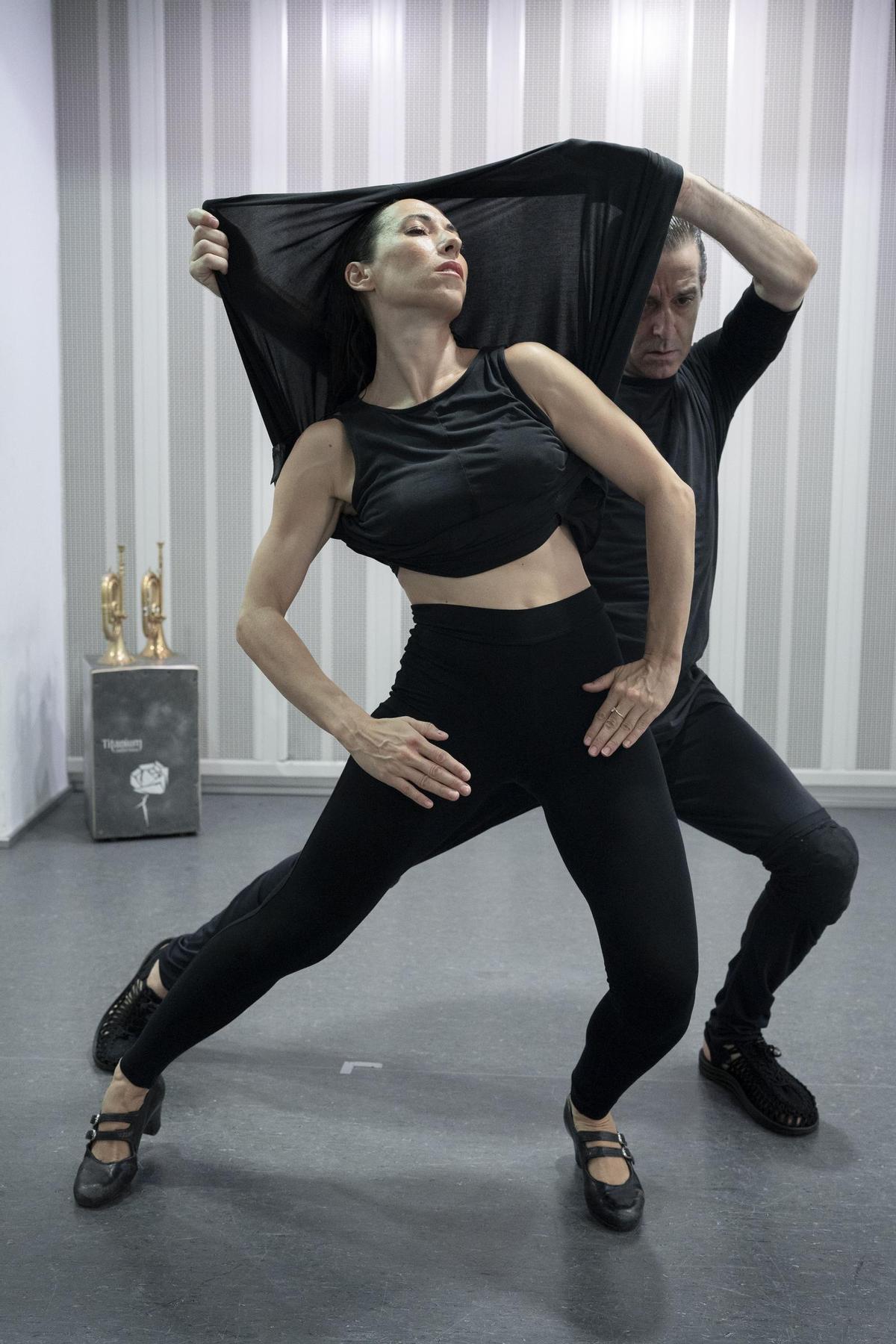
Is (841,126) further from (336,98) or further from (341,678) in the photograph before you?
(341,678)

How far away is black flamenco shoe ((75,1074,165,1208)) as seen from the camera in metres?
1.91

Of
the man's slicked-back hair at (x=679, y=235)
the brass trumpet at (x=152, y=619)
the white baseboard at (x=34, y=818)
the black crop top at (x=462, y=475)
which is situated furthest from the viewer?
the brass trumpet at (x=152, y=619)

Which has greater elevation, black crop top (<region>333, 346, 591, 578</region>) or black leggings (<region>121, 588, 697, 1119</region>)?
black crop top (<region>333, 346, 591, 578</region>)

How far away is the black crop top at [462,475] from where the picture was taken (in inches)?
65.7

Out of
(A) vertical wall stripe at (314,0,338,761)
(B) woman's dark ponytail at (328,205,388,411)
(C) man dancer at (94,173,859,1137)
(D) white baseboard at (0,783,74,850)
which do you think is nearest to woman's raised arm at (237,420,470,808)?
(B) woman's dark ponytail at (328,205,388,411)

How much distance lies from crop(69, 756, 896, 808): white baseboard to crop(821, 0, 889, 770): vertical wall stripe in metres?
0.07

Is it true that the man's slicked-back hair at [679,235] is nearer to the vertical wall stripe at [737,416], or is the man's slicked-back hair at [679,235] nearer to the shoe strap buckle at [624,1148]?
the shoe strap buckle at [624,1148]

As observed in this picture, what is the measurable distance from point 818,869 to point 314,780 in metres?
2.80

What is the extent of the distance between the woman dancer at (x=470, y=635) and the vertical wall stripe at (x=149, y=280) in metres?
2.80

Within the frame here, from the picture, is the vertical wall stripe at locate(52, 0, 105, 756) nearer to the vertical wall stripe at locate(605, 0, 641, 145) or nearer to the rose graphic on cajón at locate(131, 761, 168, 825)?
the rose graphic on cajón at locate(131, 761, 168, 825)

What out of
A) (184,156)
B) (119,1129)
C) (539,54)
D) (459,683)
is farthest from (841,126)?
(119,1129)

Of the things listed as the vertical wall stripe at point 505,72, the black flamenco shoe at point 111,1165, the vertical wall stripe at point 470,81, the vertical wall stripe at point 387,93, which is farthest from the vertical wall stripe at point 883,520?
the black flamenco shoe at point 111,1165

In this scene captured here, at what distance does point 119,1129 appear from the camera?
196cm

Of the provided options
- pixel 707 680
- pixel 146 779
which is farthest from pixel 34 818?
pixel 707 680
